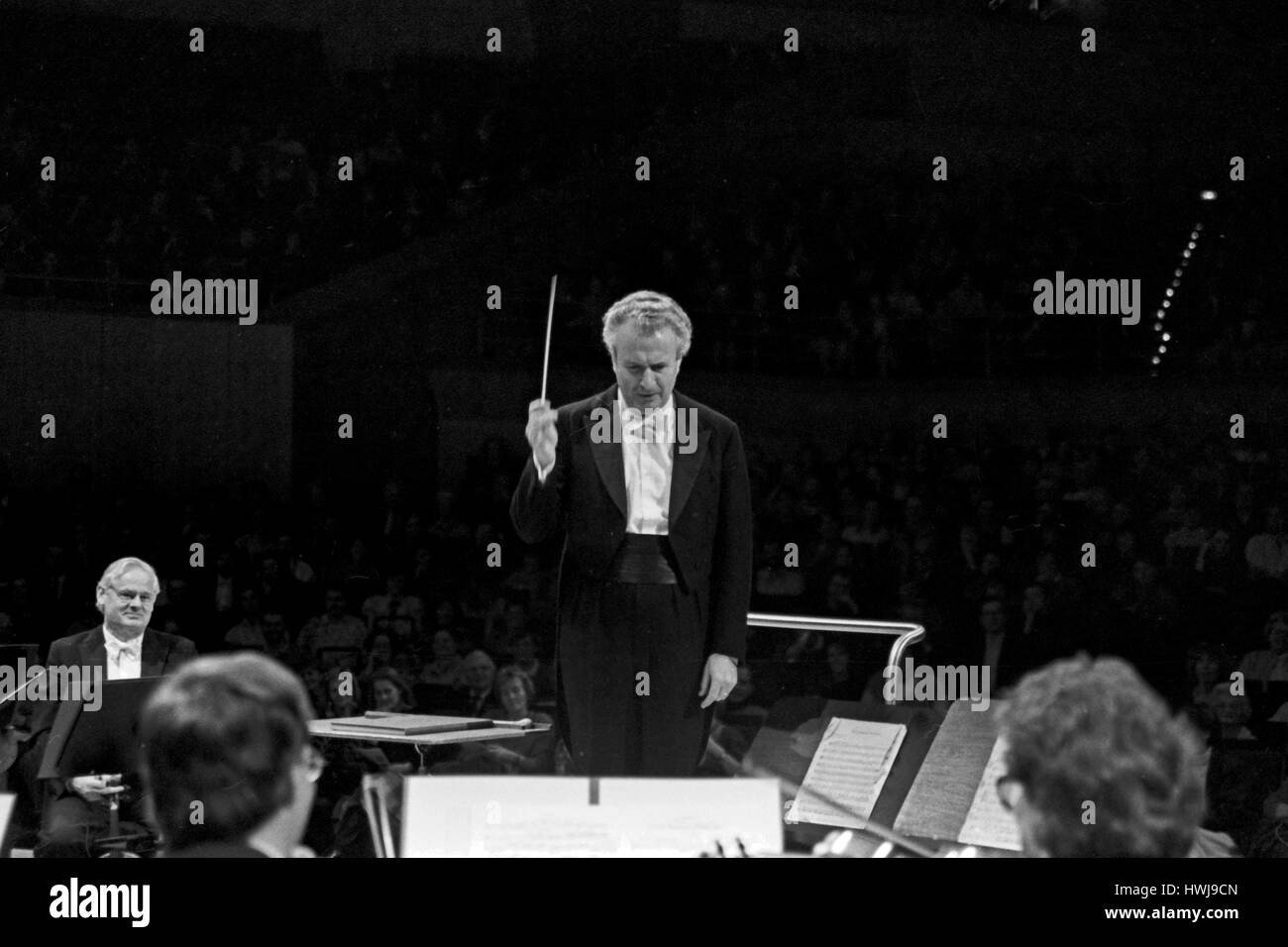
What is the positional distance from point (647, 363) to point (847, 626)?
1456 millimetres

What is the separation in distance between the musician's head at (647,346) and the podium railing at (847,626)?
782mm

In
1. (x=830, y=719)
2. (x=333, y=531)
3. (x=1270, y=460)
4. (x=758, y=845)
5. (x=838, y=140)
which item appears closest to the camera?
(x=758, y=845)

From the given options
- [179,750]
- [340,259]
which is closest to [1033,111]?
[340,259]

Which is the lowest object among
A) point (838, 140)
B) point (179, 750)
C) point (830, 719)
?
point (830, 719)

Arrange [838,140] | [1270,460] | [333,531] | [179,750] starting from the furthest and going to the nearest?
[838,140] < [1270,460] < [333,531] < [179,750]

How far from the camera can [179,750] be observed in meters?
1.75

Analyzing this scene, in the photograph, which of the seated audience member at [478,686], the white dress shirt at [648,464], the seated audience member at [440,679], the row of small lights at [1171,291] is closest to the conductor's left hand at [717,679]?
the white dress shirt at [648,464]

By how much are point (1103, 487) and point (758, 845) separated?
4.07 m

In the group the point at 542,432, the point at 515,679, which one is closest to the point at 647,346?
the point at 542,432

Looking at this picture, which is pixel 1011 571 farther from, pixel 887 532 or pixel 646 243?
pixel 646 243

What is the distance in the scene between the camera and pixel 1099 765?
171cm

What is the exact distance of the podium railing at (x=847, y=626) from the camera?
13.6ft

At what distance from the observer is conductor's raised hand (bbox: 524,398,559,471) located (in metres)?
3.40

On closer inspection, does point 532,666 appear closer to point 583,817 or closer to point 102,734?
point 102,734
